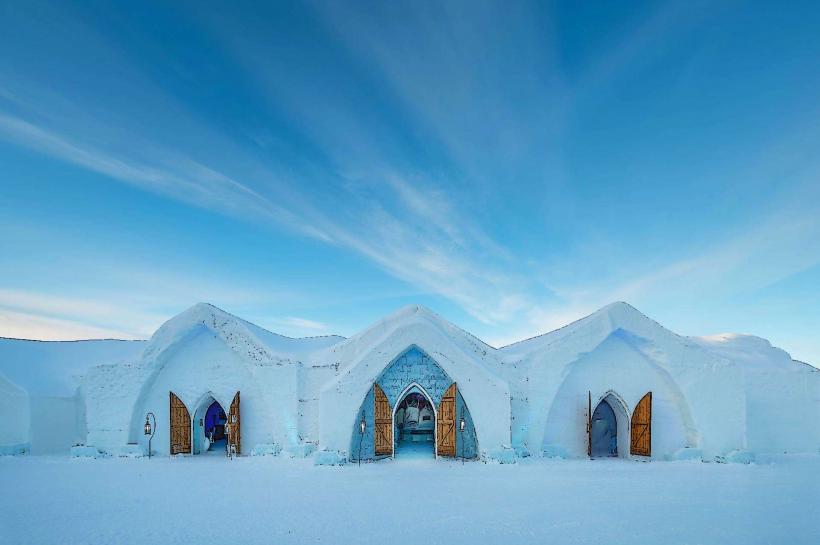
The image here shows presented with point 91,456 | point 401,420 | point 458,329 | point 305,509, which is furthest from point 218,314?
point 401,420

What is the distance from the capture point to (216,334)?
1809 centimetres

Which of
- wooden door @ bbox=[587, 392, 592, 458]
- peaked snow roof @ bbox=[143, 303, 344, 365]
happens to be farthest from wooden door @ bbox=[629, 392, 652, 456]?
peaked snow roof @ bbox=[143, 303, 344, 365]

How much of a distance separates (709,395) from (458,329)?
29.3 ft

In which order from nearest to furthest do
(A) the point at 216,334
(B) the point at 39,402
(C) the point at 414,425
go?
(A) the point at 216,334, (B) the point at 39,402, (C) the point at 414,425

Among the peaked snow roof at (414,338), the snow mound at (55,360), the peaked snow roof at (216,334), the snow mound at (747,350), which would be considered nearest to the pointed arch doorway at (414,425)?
the peaked snow roof at (414,338)

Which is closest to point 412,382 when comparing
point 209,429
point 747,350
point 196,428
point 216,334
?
point 216,334

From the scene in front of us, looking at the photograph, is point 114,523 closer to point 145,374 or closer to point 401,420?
point 145,374

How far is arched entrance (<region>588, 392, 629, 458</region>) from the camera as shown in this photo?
17062mm

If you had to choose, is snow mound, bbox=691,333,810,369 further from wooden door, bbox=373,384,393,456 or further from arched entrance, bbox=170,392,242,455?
arched entrance, bbox=170,392,242,455

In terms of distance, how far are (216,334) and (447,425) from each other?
954 centimetres

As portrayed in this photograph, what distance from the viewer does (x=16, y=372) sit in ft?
64.4

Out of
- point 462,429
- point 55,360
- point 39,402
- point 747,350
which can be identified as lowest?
point 462,429

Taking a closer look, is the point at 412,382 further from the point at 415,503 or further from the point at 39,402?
the point at 39,402

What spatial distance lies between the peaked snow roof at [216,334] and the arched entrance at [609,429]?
1206 cm
